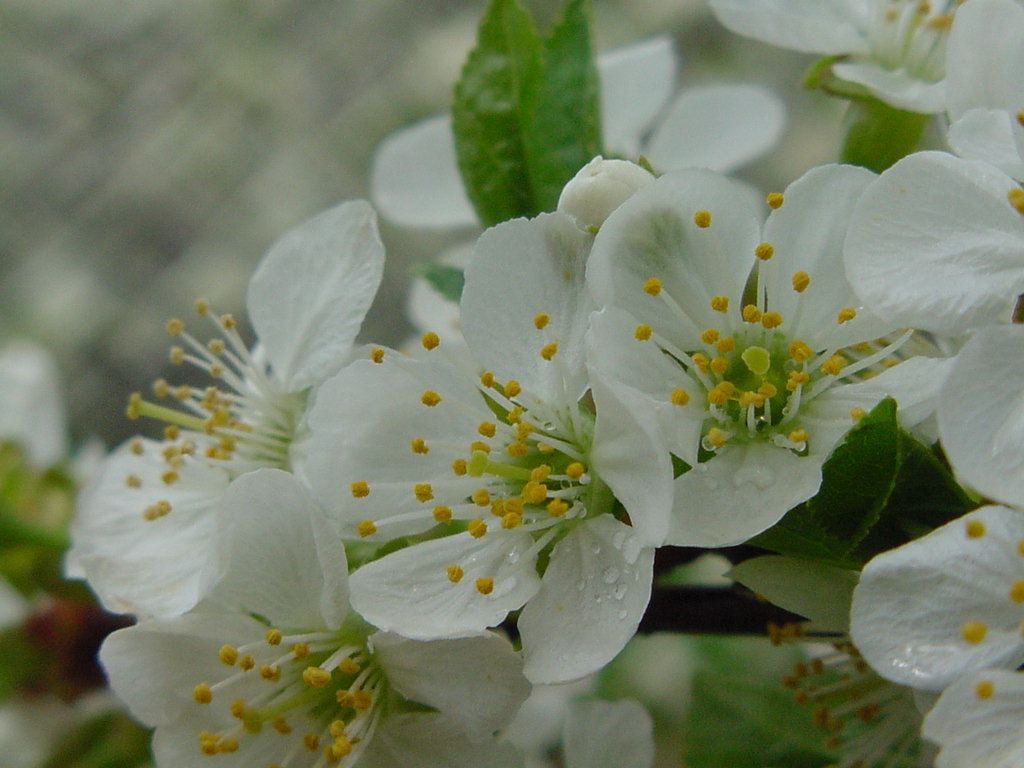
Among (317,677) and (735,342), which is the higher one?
(735,342)

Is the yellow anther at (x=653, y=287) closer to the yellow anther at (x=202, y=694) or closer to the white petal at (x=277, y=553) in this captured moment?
the white petal at (x=277, y=553)

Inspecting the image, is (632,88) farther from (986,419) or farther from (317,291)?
(986,419)

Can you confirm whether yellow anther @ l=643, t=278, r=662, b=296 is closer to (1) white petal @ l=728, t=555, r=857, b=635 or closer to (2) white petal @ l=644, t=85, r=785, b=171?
(1) white petal @ l=728, t=555, r=857, b=635

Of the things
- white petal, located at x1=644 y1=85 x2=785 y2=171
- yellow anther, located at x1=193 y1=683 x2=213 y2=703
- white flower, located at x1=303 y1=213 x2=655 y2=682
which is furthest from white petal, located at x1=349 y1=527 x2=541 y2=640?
white petal, located at x1=644 y1=85 x2=785 y2=171

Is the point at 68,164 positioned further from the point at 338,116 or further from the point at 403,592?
the point at 403,592

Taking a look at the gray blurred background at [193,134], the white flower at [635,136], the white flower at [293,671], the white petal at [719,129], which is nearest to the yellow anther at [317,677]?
the white flower at [293,671]

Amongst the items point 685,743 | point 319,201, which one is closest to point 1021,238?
point 685,743

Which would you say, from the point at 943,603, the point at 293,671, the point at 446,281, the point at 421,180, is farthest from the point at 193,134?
the point at 943,603
